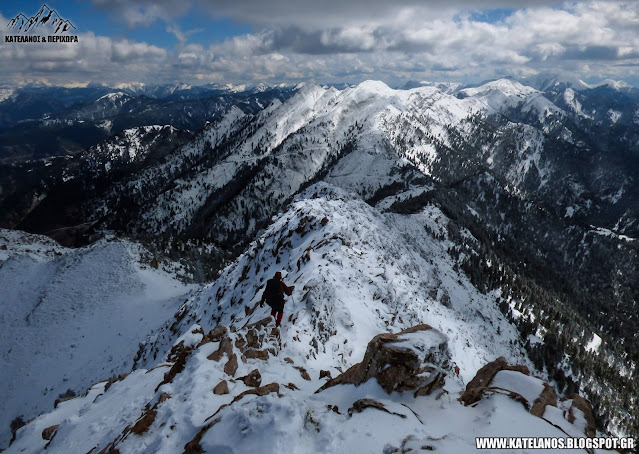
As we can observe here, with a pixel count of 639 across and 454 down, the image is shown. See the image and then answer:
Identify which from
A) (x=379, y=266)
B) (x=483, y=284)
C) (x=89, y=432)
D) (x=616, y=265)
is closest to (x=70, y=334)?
(x=89, y=432)

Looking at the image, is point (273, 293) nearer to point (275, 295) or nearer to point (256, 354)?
point (275, 295)

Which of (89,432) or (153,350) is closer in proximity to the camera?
(89,432)

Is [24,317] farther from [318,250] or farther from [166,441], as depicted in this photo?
[166,441]

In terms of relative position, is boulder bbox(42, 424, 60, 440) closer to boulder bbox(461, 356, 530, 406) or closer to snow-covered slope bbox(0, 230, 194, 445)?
boulder bbox(461, 356, 530, 406)

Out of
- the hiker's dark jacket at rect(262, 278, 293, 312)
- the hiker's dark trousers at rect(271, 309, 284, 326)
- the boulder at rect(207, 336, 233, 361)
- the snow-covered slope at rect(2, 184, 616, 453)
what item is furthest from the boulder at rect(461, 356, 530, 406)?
the hiker's dark trousers at rect(271, 309, 284, 326)

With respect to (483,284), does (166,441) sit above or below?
above
